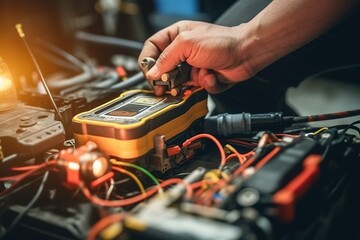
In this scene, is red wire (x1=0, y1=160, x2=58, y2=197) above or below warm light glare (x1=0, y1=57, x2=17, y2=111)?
below

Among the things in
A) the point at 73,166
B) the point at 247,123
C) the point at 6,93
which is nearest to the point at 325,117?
the point at 247,123

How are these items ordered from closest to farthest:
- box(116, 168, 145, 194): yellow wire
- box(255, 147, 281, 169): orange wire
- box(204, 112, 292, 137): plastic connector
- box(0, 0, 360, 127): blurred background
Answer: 1. box(255, 147, 281, 169): orange wire
2. box(116, 168, 145, 194): yellow wire
3. box(204, 112, 292, 137): plastic connector
4. box(0, 0, 360, 127): blurred background

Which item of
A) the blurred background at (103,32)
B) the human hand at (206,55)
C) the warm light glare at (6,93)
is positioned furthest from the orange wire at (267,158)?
the blurred background at (103,32)

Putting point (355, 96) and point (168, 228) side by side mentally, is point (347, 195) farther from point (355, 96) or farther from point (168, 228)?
point (355, 96)

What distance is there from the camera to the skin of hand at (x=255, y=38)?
1.05 metres

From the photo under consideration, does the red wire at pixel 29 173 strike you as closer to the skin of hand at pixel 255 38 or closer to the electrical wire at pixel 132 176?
the electrical wire at pixel 132 176

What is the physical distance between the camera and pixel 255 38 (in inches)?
43.4

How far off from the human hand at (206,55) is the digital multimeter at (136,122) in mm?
76

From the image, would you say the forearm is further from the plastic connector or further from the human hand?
the plastic connector

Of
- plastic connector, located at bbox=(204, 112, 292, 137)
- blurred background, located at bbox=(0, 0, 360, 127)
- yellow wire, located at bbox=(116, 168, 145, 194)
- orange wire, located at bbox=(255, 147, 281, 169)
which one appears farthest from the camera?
blurred background, located at bbox=(0, 0, 360, 127)

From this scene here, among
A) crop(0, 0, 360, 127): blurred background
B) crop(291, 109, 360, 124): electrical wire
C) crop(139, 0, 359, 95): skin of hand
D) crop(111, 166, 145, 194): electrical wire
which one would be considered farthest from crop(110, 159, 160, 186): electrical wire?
crop(0, 0, 360, 127): blurred background

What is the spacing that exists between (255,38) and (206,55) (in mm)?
Result: 121

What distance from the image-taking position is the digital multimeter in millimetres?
863

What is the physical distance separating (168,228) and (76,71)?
1.25m
